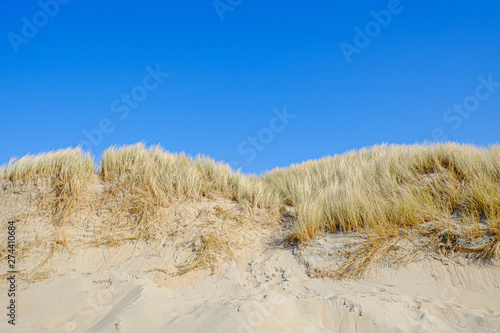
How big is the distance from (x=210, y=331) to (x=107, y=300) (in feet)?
5.89

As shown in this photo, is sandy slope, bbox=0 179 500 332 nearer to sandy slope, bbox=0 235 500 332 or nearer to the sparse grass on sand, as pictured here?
sandy slope, bbox=0 235 500 332

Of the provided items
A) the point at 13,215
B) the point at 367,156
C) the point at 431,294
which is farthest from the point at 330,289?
the point at 367,156

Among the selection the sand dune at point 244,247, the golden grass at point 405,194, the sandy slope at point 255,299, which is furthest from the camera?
the golden grass at point 405,194

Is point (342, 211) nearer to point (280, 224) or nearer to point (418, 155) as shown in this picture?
point (280, 224)

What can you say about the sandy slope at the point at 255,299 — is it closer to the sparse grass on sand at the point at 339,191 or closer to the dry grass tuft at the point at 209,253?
the dry grass tuft at the point at 209,253

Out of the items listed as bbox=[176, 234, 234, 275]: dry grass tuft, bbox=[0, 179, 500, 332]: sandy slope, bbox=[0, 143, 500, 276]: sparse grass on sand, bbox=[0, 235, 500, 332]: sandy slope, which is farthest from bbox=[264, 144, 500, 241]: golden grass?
bbox=[176, 234, 234, 275]: dry grass tuft

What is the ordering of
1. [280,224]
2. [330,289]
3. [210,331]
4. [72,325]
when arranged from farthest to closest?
[280,224] < [330,289] < [72,325] < [210,331]

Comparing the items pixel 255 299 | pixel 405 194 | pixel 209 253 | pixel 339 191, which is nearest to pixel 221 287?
pixel 209 253

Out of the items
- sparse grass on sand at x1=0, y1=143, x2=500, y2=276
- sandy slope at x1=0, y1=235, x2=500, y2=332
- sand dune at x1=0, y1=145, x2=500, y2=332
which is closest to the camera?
sandy slope at x1=0, y1=235, x2=500, y2=332

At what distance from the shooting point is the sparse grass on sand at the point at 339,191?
4777mm

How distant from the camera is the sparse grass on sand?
4.78 meters

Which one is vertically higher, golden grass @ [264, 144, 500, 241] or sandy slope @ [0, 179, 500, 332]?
golden grass @ [264, 144, 500, 241]

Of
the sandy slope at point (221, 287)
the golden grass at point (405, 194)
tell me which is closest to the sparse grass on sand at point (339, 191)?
the golden grass at point (405, 194)

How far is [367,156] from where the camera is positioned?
9.46 m
